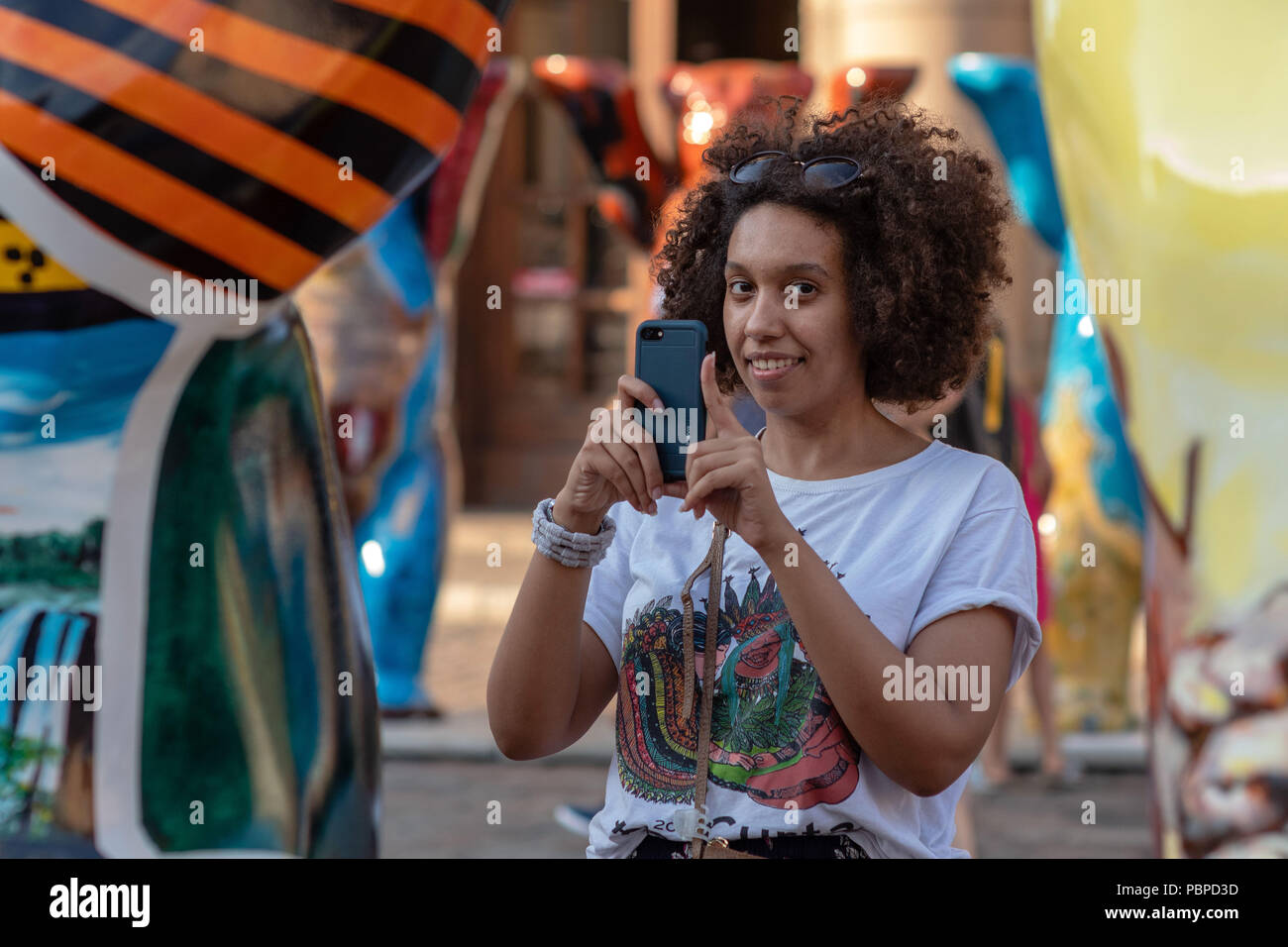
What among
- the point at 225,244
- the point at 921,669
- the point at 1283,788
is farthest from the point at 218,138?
the point at 1283,788

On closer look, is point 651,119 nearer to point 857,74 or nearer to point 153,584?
point 857,74

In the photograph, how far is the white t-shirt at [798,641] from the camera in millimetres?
1518

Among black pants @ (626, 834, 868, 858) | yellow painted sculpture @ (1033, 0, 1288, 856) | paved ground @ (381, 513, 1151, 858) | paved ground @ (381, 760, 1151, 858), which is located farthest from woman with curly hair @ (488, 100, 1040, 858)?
paved ground @ (381, 760, 1151, 858)

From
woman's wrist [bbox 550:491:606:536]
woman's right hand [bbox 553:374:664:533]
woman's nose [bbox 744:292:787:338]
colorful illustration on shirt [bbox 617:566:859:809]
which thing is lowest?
colorful illustration on shirt [bbox 617:566:859:809]

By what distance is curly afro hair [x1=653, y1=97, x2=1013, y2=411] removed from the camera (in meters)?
1.64

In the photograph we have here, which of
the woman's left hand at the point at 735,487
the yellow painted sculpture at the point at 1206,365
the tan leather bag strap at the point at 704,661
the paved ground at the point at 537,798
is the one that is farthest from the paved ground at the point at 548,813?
the woman's left hand at the point at 735,487

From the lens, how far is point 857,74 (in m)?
4.76

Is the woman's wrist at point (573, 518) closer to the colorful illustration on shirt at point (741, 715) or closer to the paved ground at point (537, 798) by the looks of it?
the colorful illustration on shirt at point (741, 715)

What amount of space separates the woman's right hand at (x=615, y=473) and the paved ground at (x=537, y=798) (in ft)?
7.81

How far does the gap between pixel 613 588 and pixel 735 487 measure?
285 millimetres

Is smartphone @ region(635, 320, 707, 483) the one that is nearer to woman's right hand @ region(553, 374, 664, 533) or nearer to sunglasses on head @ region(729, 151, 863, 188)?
woman's right hand @ region(553, 374, 664, 533)

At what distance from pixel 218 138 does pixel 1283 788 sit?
149cm

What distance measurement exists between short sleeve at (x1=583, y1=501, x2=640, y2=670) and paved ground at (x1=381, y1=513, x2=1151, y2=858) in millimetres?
2197

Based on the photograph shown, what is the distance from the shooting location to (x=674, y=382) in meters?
1.57
